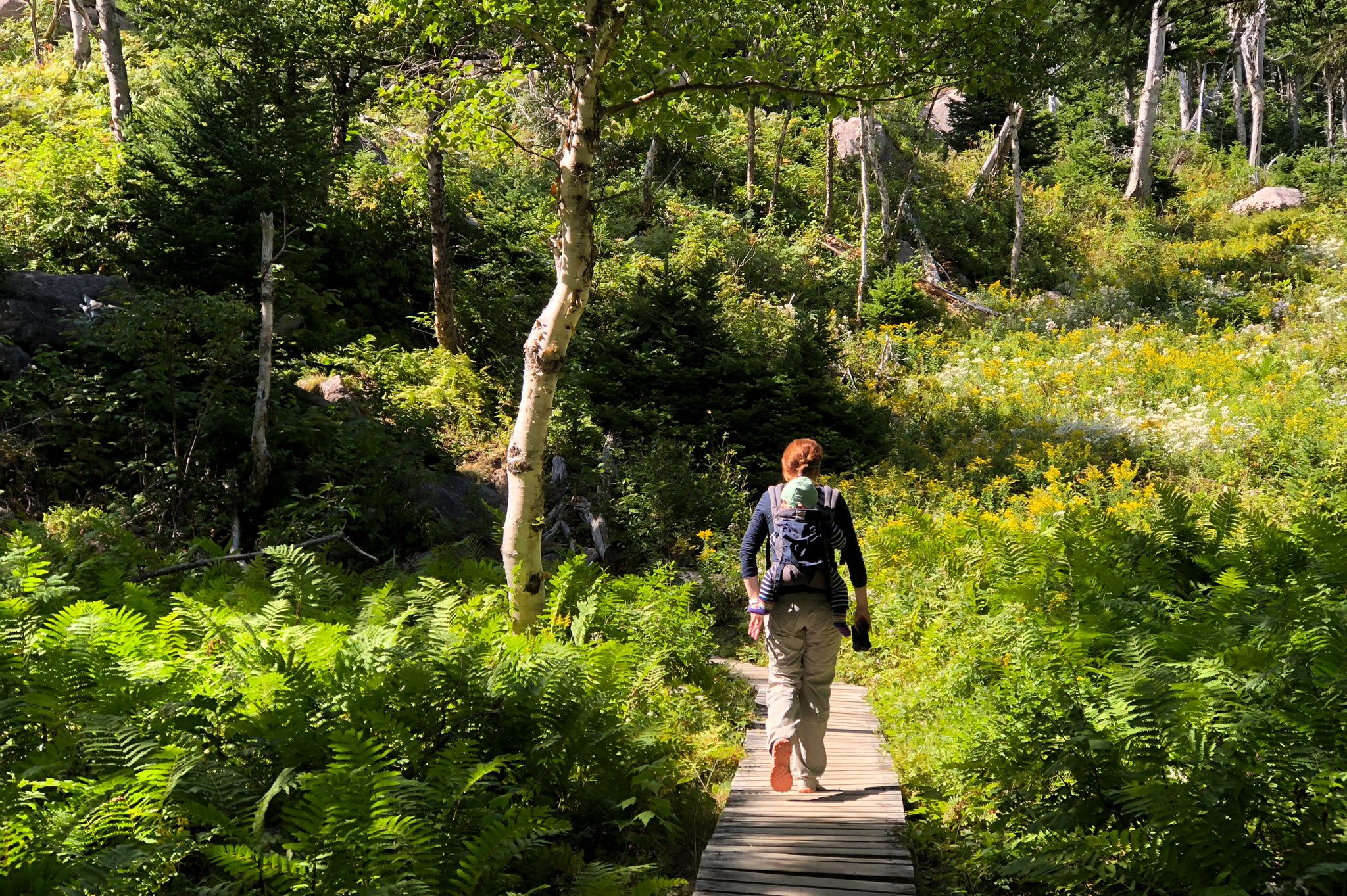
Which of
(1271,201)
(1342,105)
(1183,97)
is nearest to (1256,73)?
(1183,97)

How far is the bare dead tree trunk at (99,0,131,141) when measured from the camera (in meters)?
15.2

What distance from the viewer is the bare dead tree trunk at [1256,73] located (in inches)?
1372

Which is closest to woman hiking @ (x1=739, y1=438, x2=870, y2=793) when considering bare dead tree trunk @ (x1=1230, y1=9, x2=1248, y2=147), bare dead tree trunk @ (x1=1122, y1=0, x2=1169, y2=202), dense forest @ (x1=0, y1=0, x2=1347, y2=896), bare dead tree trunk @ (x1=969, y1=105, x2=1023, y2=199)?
dense forest @ (x1=0, y1=0, x2=1347, y2=896)

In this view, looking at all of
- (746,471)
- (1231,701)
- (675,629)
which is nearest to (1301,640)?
(1231,701)

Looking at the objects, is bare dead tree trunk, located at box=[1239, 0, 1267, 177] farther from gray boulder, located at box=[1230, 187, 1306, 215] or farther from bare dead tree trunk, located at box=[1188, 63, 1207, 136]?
bare dead tree trunk, located at box=[1188, 63, 1207, 136]

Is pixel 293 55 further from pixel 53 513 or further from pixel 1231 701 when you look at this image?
pixel 1231 701

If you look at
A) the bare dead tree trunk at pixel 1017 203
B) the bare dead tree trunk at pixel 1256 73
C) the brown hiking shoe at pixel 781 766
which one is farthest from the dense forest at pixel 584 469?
the bare dead tree trunk at pixel 1256 73

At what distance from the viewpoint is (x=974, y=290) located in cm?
2488

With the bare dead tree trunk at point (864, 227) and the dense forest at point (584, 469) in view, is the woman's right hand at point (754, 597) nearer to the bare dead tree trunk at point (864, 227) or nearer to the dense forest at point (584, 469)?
the dense forest at point (584, 469)

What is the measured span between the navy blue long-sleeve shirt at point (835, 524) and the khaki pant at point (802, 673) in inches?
12.1

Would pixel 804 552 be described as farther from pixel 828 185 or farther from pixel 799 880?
pixel 828 185

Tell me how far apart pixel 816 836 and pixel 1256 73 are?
45.2 meters

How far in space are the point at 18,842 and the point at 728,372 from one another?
11742mm

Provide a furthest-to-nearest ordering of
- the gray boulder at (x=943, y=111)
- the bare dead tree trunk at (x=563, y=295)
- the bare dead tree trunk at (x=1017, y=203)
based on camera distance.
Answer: the gray boulder at (x=943, y=111) → the bare dead tree trunk at (x=1017, y=203) → the bare dead tree trunk at (x=563, y=295)
